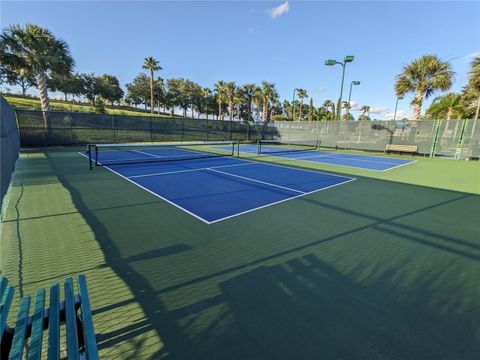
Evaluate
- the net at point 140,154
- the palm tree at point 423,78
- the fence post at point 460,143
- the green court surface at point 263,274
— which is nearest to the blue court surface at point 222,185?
the green court surface at point 263,274

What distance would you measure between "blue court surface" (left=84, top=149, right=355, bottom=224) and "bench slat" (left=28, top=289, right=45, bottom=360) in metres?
2.93

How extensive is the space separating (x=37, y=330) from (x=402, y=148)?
2048 centimetres

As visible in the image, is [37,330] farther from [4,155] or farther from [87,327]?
[4,155]

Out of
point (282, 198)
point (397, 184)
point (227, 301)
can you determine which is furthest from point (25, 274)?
point (397, 184)

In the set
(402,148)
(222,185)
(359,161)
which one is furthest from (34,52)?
(402,148)

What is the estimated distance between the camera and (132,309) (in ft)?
7.76

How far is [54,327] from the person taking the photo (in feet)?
5.20

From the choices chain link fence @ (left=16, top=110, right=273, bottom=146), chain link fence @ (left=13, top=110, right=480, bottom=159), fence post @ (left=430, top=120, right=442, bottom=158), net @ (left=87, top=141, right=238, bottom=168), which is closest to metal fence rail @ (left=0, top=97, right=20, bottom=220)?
net @ (left=87, top=141, right=238, bottom=168)

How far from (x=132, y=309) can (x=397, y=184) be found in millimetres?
8837

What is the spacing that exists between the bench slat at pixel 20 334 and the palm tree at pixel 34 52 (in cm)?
1791

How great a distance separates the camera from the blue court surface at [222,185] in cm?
543

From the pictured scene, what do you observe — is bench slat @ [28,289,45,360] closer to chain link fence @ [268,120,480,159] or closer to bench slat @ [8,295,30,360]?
bench slat @ [8,295,30,360]

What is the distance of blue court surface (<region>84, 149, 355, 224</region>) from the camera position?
5426mm

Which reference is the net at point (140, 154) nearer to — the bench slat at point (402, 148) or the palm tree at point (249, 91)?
the bench slat at point (402, 148)
